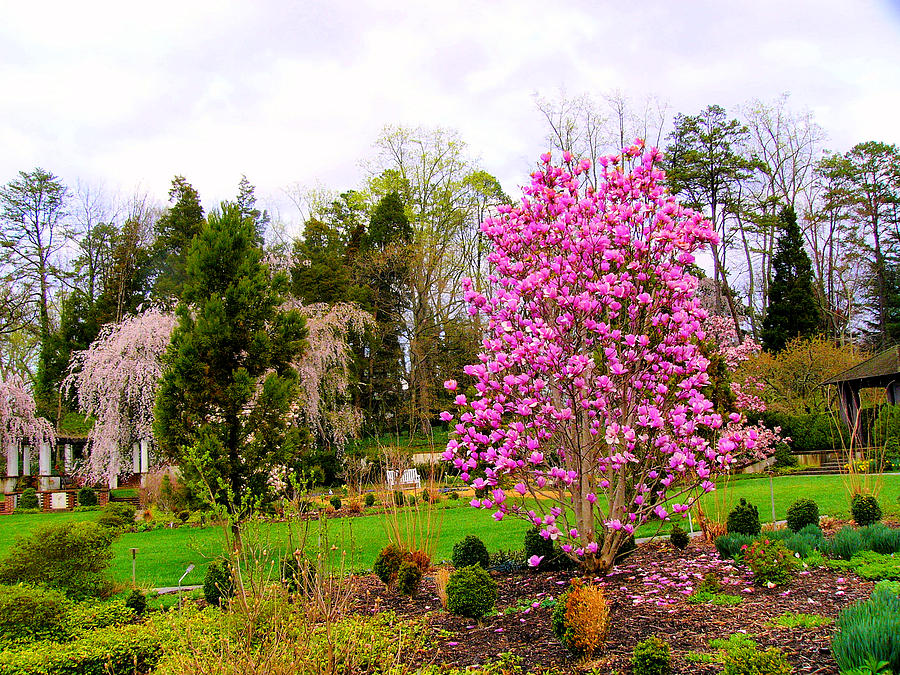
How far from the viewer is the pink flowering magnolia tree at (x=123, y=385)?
15883 mm

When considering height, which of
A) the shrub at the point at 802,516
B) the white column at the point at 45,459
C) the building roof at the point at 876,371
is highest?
the building roof at the point at 876,371

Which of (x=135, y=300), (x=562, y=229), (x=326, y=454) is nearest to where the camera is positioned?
(x=562, y=229)

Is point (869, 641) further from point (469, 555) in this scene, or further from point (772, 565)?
point (469, 555)

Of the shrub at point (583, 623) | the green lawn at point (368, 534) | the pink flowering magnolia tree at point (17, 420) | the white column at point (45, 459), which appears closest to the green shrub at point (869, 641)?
the shrub at point (583, 623)

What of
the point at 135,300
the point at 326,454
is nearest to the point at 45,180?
the point at 135,300

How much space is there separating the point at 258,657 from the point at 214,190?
27.6 metres

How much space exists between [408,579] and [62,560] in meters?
2.95

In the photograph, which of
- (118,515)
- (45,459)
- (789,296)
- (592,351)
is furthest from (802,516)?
(45,459)

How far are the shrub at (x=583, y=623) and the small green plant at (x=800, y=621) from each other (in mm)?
1133

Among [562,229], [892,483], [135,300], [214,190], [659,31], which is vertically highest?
[214,190]

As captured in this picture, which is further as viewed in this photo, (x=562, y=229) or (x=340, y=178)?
(x=340, y=178)

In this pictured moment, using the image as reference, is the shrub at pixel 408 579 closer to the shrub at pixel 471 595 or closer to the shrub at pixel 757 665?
the shrub at pixel 471 595

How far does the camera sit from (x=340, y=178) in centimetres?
3191

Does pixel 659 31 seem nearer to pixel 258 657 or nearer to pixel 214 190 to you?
pixel 258 657
